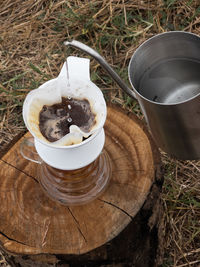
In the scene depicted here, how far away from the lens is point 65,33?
8.36 ft

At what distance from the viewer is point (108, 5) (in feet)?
8.50

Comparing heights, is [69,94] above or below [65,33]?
above

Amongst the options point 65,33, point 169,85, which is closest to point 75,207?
point 169,85

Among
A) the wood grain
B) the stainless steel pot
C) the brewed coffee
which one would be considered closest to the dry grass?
the stainless steel pot

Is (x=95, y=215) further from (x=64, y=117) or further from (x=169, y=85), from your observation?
(x=169, y=85)

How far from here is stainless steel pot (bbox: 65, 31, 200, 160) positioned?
1.33 metres

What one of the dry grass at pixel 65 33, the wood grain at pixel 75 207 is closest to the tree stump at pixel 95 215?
the wood grain at pixel 75 207

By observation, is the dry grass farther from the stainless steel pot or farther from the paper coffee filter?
the paper coffee filter

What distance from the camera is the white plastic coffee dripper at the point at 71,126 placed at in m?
1.19

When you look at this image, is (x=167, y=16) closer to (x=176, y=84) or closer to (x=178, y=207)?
(x=176, y=84)

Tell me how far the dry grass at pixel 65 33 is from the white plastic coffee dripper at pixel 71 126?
894 millimetres

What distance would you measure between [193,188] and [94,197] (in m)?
0.73

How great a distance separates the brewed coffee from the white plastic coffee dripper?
2 centimetres

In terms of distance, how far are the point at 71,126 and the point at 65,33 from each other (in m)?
1.48
